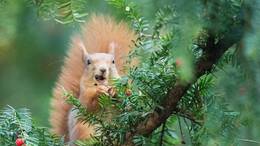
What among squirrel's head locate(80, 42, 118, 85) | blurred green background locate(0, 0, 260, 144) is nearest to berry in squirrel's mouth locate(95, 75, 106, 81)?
squirrel's head locate(80, 42, 118, 85)

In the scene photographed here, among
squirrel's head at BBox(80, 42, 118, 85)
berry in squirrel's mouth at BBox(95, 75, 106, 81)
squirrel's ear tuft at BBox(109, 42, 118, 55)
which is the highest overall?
squirrel's ear tuft at BBox(109, 42, 118, 55)

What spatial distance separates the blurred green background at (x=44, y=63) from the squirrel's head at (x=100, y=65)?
94 mm

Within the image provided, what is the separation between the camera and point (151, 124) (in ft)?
3.72

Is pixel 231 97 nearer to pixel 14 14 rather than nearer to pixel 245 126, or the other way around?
pixel 245 126

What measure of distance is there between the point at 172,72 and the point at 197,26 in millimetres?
418

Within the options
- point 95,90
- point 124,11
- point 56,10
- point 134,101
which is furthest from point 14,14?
point 95,90

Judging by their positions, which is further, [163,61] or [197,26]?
[163,61]

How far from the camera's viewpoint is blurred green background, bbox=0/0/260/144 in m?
0.75

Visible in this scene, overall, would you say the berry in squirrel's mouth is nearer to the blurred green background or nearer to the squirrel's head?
the squirrel's head

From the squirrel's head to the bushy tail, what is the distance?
28 mm

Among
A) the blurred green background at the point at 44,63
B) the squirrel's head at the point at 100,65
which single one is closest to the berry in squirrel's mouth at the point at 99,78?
the squirrel's head at the point at 100,65

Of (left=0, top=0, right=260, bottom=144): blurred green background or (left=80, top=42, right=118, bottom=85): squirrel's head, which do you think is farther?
(left=80, top=42, right=118, bottom=85): squirrel's head

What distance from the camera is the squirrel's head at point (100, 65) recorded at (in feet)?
6.00

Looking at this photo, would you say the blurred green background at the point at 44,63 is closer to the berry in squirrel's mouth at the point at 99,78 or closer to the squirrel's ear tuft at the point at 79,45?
the squirrel's ear tuft at the point at 79,45
